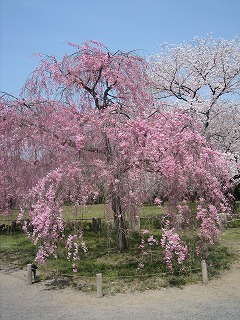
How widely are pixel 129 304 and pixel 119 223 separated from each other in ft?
9.22

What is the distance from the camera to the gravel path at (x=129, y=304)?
5840 mm

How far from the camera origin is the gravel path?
584 centimetres

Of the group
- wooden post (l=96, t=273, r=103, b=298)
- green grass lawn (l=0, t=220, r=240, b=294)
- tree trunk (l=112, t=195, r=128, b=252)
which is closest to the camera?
wooden post (l=96, t=273, r=103, b=298)

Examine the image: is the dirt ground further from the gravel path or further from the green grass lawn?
the green grass lawn

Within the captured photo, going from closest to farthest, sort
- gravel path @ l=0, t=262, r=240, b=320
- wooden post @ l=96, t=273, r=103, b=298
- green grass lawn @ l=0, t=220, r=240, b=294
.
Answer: gravel path @ l=0, t=262, r=240, b=320, wooden post @ l=96, t=273, r=103, b=298, green grass lawn @ l=0, t=220, r=240, b=294

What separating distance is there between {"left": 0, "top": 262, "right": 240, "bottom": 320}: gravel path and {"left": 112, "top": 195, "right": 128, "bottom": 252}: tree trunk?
2119 mm

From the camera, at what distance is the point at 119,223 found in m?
→ 9.02

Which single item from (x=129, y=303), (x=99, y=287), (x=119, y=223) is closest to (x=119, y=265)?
(x=119, y=223)

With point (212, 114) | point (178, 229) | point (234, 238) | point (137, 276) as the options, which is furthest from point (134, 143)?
point (212, 114)

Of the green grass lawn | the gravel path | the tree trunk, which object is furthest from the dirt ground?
the tree trunk

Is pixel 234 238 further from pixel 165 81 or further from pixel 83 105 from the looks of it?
pixel 165 81

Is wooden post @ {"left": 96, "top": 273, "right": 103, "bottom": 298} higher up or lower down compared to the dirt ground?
higher up

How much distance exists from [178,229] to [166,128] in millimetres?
2528

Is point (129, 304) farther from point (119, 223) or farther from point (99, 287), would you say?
point (119, 223)
